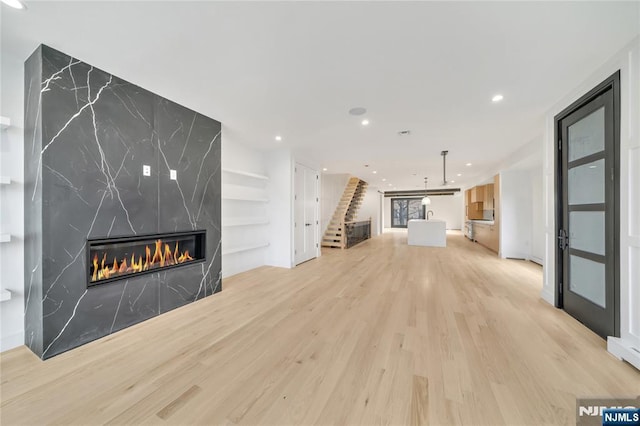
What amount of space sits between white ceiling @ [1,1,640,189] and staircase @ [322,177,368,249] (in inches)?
212

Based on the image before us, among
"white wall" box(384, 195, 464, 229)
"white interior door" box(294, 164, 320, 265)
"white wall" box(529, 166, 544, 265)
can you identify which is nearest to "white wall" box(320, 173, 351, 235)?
"white interior door" box(294, 164, 320, 265)

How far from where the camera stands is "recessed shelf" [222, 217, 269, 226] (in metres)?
4.17

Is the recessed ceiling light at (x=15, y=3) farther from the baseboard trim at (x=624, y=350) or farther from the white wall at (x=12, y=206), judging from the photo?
the baseboard trim at (x=624, y=350)

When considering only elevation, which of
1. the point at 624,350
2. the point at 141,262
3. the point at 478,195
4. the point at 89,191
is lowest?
the point at 624,350

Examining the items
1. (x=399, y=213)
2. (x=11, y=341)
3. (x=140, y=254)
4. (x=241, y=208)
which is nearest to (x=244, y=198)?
(x=241, y=208)

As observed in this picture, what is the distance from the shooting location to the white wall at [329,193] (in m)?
8.64

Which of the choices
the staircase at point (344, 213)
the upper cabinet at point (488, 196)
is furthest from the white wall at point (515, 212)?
the staircase at point (344, 213)

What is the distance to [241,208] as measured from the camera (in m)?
4.76

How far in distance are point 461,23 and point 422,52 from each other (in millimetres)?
339

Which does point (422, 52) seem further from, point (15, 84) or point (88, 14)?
point (15, 84)

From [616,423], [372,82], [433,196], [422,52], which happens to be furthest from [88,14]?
[433,196]

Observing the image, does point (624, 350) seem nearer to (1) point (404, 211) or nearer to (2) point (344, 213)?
(2) point (344, 213)

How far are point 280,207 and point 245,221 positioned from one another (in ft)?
3.16

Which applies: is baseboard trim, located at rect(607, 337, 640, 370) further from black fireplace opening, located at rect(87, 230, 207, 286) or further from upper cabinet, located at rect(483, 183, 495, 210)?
upper cabinet, located at rect(483, 183, 495, 210)
